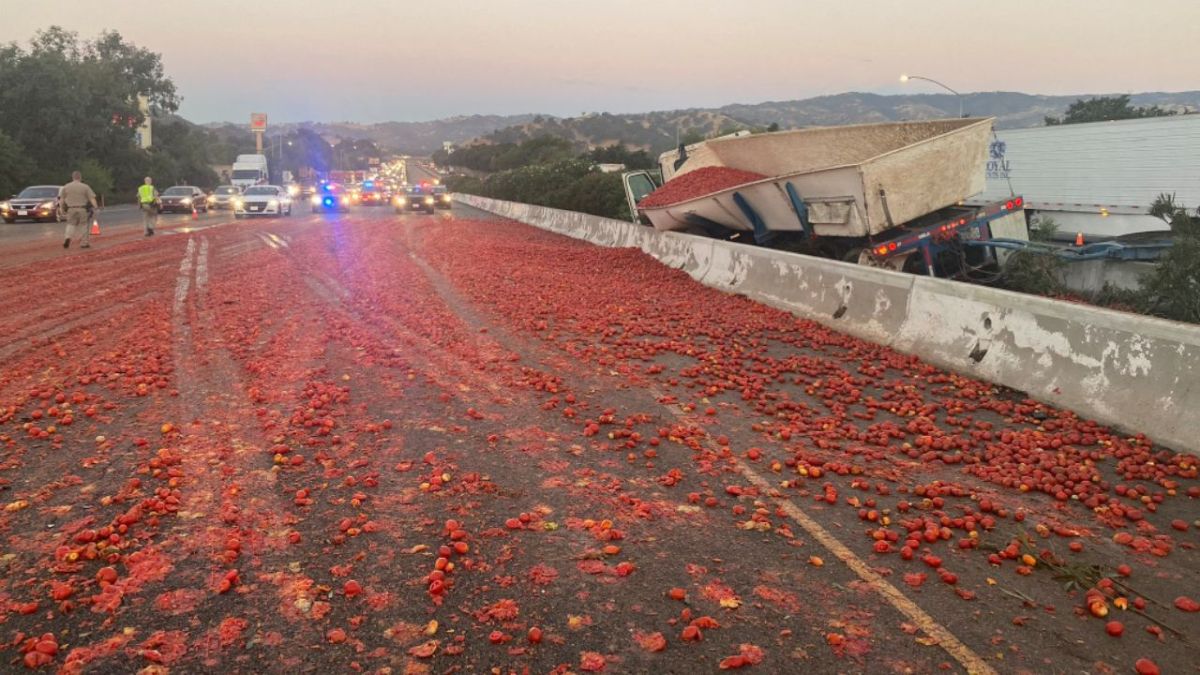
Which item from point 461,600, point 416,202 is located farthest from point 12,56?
point 461,600

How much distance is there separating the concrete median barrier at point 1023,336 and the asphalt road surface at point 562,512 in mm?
293

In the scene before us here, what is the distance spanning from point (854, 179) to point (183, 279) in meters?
11.9

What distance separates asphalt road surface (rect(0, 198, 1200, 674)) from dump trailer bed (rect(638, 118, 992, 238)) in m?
3.68

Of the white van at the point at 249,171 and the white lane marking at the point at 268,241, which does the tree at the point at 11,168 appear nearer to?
the white van at the point at 249,171

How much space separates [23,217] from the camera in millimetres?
29781

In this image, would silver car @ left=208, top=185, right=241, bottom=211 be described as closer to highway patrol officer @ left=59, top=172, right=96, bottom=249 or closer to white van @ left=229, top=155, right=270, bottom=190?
white van @ left=229, top=155, right=270, bottom=190

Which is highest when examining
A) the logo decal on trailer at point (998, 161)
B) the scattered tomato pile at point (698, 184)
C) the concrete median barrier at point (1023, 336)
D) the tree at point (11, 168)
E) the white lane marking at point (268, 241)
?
the tree at point (11, 168)

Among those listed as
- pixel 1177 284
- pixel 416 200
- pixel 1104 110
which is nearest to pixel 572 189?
pixel 416 200

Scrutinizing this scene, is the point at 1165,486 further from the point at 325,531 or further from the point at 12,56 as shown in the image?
the point at 12,56

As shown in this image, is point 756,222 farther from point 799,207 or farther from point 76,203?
point 76,203

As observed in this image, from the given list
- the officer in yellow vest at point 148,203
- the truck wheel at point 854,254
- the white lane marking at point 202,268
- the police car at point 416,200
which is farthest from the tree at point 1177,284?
the police car at point 416,200

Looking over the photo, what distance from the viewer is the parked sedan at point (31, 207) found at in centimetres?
2936

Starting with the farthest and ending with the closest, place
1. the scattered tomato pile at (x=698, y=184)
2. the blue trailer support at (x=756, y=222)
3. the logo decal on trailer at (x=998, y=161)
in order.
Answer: the logo decal on trailer at (x=998, y=161) → the scattered tomato pile at (x=698, y=184) → the blue trailer support at (x=756, y=222)

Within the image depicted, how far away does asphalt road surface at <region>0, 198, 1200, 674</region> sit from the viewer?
3312 mm
